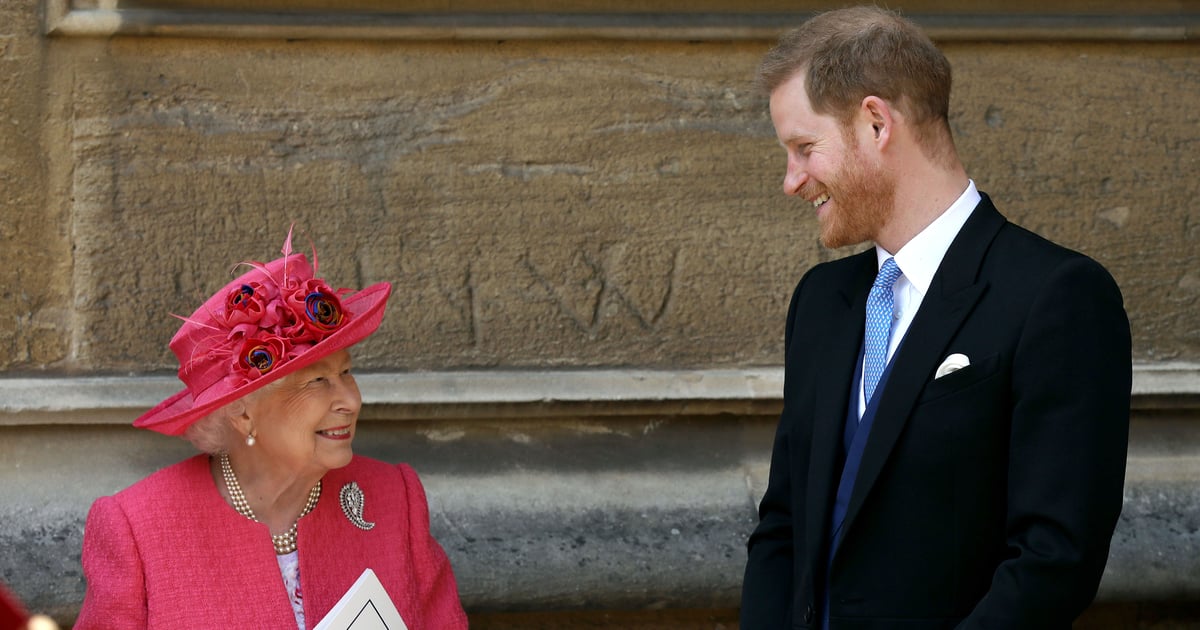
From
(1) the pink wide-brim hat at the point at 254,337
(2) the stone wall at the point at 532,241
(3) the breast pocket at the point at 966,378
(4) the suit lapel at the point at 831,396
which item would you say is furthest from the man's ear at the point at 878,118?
(2) the stone wall at the point at 532,241

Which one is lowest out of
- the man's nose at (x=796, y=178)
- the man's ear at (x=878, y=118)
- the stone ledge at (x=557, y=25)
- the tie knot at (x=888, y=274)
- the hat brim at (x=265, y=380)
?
the hat brim at (x=265, y=380)

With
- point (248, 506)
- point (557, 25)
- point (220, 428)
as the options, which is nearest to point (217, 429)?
point (220, 428)

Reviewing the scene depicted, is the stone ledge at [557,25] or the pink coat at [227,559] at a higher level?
the stone ledge at [557,25]

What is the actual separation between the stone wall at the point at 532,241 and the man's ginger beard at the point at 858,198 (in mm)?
1368

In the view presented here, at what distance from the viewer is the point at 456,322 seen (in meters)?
3.65

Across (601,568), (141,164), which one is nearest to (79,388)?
(141,164)

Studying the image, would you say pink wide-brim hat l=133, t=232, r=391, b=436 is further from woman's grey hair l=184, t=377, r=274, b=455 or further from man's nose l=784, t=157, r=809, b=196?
man's nose l=784, t=157, r=809, b=196

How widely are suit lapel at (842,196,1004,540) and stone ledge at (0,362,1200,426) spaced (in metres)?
1.45

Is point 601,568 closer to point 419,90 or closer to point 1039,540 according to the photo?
point 419,90

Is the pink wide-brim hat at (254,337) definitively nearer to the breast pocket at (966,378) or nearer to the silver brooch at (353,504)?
the silver brooch at (353,504)

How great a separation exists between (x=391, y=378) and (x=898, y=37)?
179cm

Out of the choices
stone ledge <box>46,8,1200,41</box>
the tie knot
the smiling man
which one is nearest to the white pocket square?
the smiling man

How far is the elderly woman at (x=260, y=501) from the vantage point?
8.32 feet

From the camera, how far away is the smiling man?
6.70ft
